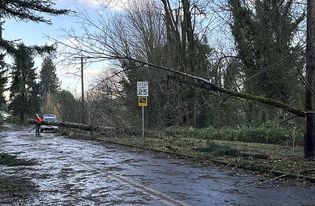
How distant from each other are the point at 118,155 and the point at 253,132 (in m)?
7.97

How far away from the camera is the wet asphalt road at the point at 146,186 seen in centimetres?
885

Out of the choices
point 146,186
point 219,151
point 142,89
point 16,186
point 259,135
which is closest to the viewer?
point 146,186

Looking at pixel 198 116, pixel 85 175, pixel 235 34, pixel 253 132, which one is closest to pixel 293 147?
pixel 253 132

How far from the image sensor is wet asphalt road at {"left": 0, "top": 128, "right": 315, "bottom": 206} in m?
8.85

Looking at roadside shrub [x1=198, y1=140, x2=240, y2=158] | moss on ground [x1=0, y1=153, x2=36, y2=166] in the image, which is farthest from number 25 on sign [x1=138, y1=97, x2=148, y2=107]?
moss on ground [x1=0, y1=153, x2=36, y2=166]

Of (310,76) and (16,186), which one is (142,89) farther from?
(16,186)

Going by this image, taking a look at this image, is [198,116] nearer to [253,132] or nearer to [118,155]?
[253,132]

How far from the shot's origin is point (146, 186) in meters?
10.5

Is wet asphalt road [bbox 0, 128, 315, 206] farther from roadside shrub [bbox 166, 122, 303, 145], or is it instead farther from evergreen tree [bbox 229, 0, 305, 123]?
evergreen tree [bbox 229, 0, 305, 123]

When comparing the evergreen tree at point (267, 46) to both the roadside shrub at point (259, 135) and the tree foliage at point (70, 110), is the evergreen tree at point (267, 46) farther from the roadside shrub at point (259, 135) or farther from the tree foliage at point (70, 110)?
the tree foliage at point (70, 110)

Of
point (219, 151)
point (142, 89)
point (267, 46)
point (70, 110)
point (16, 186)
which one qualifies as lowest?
point (16, 186)

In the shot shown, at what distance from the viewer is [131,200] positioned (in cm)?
881

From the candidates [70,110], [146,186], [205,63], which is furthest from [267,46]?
[70,110]

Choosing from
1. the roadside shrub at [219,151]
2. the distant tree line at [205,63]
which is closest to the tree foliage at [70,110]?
the distant tree line at [205,63]
